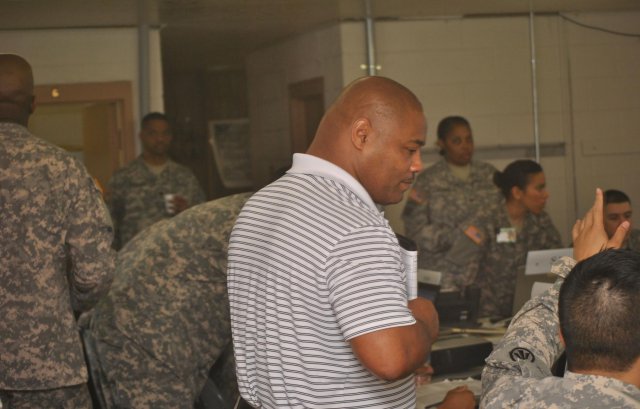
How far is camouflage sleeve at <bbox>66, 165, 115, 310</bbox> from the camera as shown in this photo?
3.07 m

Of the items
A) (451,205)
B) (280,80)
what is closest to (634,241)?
(451,205)

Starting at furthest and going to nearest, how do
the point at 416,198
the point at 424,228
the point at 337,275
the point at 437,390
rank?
the point at 416,198
the point at 424,228
the point at 437,390
the point at 337,275

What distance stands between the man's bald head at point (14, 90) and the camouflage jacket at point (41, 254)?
0.04m

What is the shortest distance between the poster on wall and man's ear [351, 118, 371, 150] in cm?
707

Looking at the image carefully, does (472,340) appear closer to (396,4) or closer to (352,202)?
(352,202)

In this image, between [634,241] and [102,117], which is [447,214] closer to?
[634,241]

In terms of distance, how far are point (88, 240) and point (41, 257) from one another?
5.9 inches

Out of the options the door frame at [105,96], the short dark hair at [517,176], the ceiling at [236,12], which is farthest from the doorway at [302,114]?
the short dark hair at [517,176]

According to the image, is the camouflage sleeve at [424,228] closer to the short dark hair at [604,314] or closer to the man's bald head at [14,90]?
the man's bald head at [14,90]

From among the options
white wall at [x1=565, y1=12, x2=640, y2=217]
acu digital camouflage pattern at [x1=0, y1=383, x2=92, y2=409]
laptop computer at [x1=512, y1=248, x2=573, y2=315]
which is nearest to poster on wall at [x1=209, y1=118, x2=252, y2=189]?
white wall at [x1=565, y1=12, x2=640, y2=217]

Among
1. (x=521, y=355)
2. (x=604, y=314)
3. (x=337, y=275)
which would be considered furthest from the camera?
(x=521, y=355)

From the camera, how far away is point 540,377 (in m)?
1.91

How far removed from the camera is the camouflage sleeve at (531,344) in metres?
1.94

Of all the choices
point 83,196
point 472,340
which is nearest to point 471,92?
point 472,340
